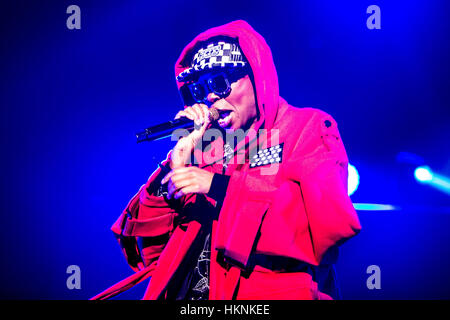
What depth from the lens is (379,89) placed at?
8.55ft

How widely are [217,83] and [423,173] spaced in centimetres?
203

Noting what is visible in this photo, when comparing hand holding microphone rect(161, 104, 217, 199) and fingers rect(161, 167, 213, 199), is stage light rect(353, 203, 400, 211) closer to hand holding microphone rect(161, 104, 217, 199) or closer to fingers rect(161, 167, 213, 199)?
hand holding microphone rect(161, 104, 217, 199)

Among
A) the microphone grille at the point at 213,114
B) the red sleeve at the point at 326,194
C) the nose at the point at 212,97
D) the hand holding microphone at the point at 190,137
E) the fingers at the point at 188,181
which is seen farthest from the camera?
the nose at the point at 212,97

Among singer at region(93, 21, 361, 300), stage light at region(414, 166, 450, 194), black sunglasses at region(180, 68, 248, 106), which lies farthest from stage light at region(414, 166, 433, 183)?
black sunglasses at region(180, 68, 248, 106)

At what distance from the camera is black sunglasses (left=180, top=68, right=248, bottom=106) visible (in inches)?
65.0

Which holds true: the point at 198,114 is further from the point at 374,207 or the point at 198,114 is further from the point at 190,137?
the point at 374,207

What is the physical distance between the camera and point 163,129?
1.53m

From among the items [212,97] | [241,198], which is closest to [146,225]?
[241,198]

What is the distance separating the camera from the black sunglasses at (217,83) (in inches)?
65.0

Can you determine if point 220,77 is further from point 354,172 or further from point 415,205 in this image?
point 415,205

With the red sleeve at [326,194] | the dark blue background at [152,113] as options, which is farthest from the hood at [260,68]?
the dark blue background at [152,113]

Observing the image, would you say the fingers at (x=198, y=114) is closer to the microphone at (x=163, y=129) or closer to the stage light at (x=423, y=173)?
the microphone at (x=163, y=129)
